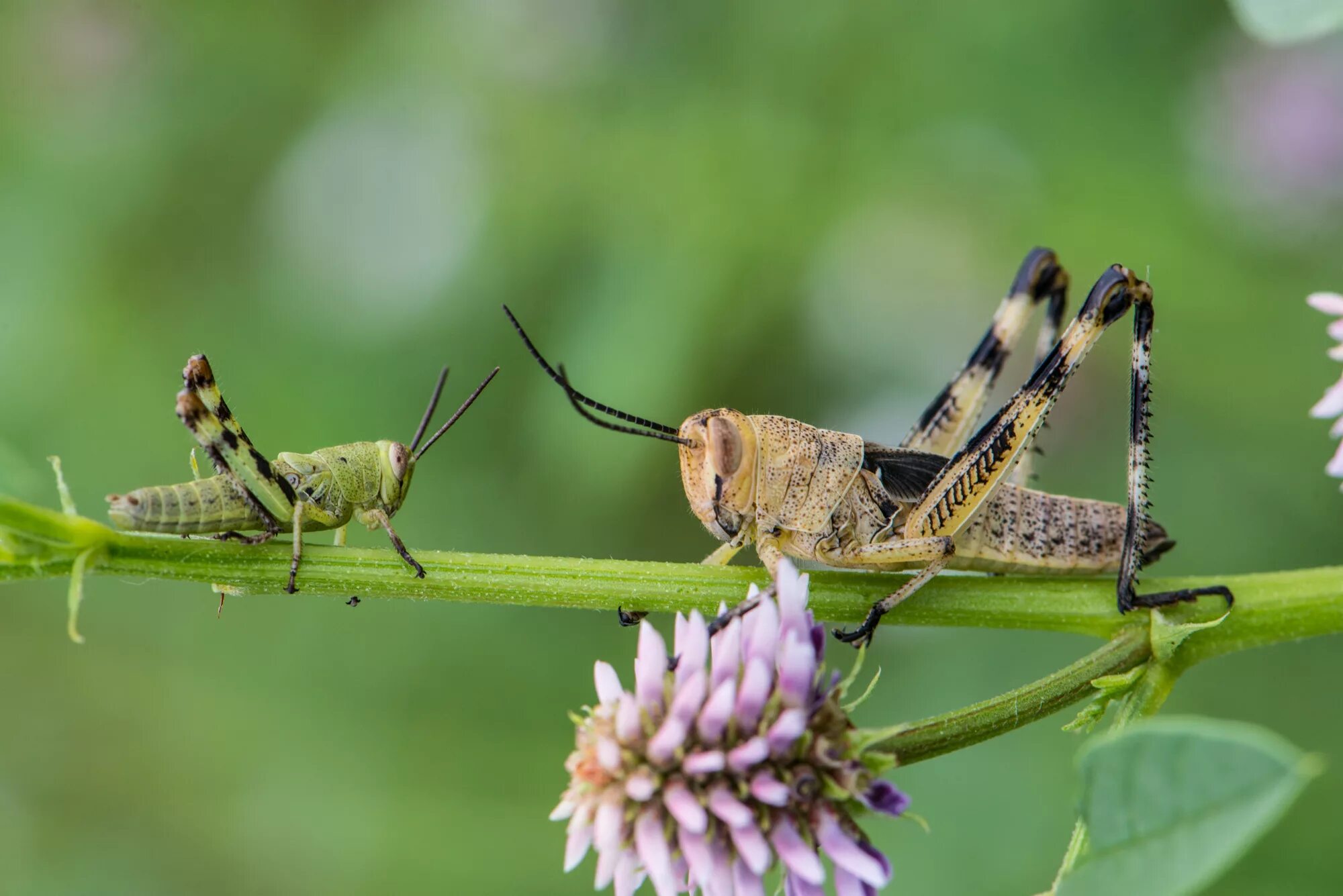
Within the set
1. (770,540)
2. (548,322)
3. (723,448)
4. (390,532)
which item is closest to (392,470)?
(390,532)

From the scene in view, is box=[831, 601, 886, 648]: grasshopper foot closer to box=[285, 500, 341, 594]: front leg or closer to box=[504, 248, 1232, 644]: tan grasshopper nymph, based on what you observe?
box=[504, 248, 1232, 644]: tan grasshopper nymph

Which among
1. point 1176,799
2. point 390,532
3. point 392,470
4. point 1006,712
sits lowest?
point 1176,799

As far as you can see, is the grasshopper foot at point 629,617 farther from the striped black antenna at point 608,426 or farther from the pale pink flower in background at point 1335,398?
the pale pink flower in background at point 1335,398

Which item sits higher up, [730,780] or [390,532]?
[390,532]

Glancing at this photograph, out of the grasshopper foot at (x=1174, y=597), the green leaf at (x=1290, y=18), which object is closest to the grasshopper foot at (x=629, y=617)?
the grasshopper foot at (x=1174, y=597)

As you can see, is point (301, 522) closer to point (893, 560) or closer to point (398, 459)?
point (398, 459)

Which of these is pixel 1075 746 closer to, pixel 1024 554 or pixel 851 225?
pixel 1024 554
